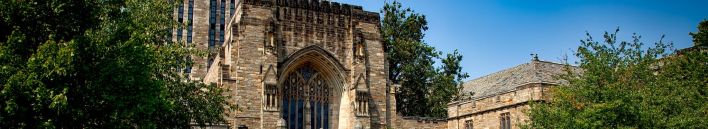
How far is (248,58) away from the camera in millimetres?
29766

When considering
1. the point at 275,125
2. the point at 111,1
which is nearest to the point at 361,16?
the point at 275,125

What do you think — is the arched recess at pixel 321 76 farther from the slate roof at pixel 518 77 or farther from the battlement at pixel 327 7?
the slate roof at pixel 518 77

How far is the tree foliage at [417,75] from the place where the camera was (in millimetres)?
41562

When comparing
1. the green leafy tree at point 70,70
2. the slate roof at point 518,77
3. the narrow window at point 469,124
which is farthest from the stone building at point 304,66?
the green leafy tree at point 70,70

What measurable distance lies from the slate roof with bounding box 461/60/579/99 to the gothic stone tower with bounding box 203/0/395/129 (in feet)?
19.2

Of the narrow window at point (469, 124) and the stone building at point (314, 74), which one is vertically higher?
the stone building at point (314, 74)

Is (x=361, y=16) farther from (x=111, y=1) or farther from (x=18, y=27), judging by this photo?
(x=18, y=27)

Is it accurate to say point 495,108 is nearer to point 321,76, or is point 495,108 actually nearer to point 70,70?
point 321,76

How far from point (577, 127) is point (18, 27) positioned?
54.6 ft

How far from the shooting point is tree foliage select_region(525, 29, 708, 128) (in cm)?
2406

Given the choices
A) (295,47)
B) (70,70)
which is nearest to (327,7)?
(295,47)

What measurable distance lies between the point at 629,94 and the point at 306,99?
41.8ft

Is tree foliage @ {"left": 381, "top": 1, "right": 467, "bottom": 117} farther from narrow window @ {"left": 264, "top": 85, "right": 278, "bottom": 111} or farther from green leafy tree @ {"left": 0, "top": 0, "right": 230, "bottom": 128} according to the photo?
green leafy tree @ {"left": 0, "top": 0, "right": 230, "bottom": 128}

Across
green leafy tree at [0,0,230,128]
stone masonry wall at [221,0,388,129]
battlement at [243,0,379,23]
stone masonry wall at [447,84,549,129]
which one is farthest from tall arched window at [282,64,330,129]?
green leafy tree at [0,0,230,128]
